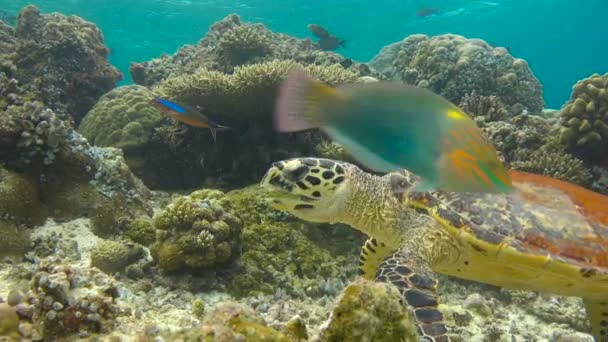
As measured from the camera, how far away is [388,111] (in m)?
1.40

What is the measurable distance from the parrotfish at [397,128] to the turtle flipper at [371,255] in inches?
86.6

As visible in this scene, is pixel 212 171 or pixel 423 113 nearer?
pixel 423 113

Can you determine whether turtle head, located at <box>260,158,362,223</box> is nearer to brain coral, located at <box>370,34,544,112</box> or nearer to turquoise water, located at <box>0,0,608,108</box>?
brain coral, located at <box>370,34,544,112</box>

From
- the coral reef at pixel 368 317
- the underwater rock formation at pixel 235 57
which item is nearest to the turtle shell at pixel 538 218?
the coral reef at pixel 368 317

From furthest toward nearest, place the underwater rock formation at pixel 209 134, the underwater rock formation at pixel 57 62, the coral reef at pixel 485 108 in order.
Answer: the underwater rock formation at pixel 57 62 → the coral reef at pixel 485 108 → the underwater rock formation at pixel 209 134

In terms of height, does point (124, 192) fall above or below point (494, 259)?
A: below

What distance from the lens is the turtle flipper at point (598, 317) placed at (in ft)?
10.5

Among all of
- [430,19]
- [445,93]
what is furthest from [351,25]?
[445,93]

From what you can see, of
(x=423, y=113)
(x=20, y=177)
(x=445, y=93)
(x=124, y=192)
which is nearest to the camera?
(x=423, y=113)

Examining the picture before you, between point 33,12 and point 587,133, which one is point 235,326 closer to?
point 587,133

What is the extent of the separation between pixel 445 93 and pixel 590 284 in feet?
18.5

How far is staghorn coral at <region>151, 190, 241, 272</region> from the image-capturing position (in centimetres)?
337

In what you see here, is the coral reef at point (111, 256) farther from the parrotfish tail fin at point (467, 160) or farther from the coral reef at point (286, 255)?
the parrotfish tail fin at point (467, 160)

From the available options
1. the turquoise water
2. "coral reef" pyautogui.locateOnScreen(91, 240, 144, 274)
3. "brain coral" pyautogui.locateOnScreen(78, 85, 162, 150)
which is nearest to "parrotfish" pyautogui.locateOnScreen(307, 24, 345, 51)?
"brain coral" pyautogui.locateOnScreen(78, 85, 162, 150)
